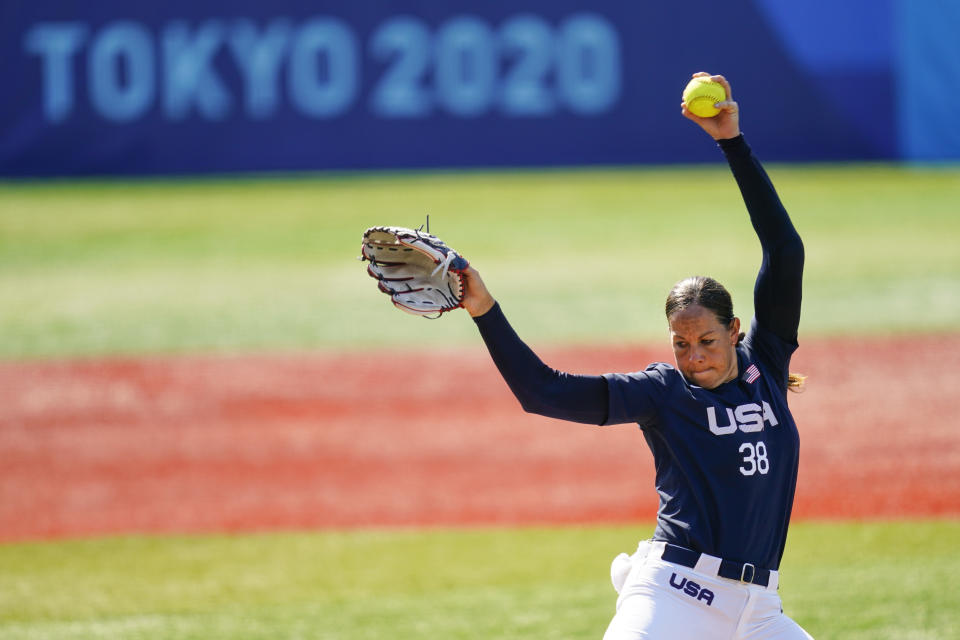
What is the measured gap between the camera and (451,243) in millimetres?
15016

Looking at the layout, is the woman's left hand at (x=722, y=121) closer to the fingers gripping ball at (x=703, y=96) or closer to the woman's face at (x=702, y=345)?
the fingers gripping ball at (x=703, y=96)

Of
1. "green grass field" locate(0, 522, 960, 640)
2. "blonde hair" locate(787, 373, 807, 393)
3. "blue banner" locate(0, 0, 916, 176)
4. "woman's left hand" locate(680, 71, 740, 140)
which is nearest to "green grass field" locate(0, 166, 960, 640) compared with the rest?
"green grass field" locate(0, 522, 960, 640)

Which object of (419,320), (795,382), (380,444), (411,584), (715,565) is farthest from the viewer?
(419,320)

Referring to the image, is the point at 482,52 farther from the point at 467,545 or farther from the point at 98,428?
the point at 467,545

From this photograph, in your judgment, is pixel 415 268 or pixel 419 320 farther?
pixel 419 320

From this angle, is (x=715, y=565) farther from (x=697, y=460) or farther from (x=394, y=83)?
(x=394, y=83)

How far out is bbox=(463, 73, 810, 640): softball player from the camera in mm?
3154

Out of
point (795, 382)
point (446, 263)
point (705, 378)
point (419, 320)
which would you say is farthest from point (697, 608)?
point (419, 320)

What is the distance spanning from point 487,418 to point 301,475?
5.86 feet

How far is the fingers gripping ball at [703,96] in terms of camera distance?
346 cm

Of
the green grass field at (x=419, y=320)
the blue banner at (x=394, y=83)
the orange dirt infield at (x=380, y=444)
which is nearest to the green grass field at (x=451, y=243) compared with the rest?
the green grass field at (x=419, y=320)

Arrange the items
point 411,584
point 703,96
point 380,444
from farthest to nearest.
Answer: point 380,444
point 411,584
point 703,96

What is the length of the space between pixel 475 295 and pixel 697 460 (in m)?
0.76

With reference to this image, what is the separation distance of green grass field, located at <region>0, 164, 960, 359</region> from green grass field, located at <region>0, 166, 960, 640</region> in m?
0.05
